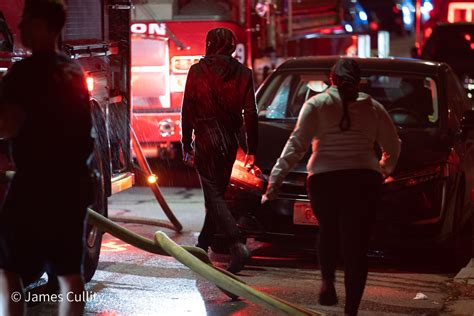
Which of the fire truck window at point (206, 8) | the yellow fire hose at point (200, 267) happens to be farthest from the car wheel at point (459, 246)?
the fire truck window at point (206, 8)

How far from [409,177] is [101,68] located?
7.94ft

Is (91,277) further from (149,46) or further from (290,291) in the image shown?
(149,46)

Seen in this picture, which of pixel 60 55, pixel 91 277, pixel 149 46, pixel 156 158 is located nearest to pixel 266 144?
pixel 91 277

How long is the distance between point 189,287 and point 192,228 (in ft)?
8.57

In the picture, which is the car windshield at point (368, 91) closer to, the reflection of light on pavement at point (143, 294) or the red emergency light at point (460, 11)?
the reflection of light on pavement at point (143, 294)

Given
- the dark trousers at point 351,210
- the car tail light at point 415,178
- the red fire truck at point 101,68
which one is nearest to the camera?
the dark trousers at point 351,210

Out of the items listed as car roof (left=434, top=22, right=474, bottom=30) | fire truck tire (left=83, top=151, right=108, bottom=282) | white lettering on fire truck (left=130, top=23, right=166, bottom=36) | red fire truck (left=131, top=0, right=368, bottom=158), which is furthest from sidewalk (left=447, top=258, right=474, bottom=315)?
car roof (left=434, top=22, right=474, bottom=30)

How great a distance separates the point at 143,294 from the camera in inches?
290

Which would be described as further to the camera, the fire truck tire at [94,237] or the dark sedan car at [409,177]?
the dark sedan car at [409,177]

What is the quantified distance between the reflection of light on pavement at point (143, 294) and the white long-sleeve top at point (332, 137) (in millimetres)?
1197

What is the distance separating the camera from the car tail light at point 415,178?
8.09 m

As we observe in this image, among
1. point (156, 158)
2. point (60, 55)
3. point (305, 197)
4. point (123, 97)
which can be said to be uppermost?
point (60, 55)

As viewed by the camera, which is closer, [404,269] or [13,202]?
[13,202]

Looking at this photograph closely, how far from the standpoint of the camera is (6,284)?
16.2ft
